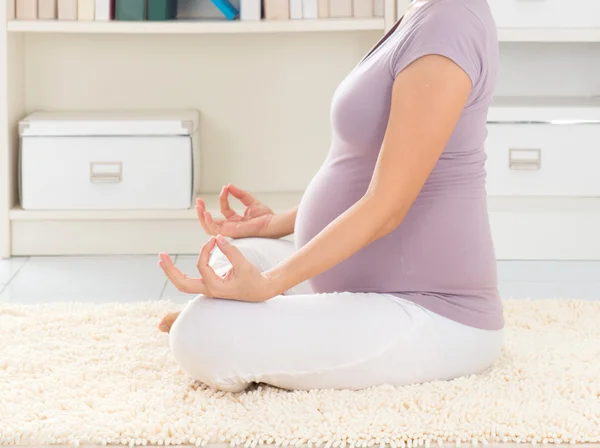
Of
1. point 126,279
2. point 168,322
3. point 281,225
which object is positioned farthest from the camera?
point 126,279

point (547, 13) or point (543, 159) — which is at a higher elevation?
point (547, 13)

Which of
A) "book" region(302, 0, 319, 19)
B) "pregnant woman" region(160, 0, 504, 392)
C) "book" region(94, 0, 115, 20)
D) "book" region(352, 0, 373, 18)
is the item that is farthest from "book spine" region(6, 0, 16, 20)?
"pregnant woman" region(160, 0, 504, 392)

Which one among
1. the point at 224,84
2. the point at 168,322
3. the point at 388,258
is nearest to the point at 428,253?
the point at 388,258

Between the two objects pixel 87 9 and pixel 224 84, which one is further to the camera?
pixel 224 84

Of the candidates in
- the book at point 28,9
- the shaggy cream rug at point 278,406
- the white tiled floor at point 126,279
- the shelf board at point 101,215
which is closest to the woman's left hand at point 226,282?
the shaggy cream rug at point 278,406

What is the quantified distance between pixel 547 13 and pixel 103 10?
3.97 ft

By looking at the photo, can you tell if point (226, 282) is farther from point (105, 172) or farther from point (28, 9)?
point (28, 9)

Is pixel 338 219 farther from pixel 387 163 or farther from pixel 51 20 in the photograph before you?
pixel 51 20

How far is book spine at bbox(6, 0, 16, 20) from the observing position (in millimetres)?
2695

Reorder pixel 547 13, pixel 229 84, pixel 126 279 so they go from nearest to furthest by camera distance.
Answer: pixel 126 279, pixel 547 13, pixel 229 84

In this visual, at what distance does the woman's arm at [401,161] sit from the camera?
4.27 ft

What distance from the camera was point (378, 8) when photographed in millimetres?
2797

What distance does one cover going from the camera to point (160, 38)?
9.70ft

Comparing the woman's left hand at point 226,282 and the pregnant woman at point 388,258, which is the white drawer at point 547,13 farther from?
the woman's left hand at point 226,282
